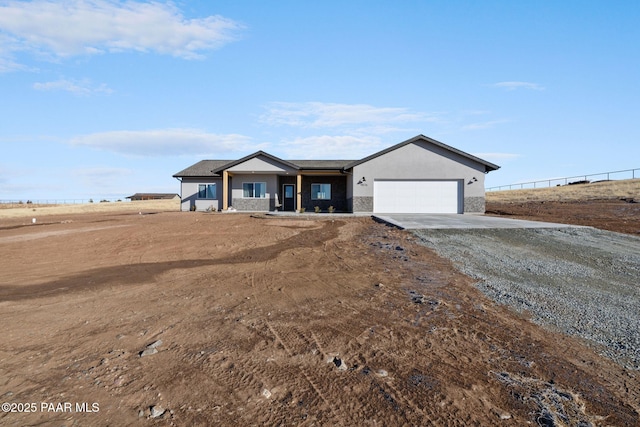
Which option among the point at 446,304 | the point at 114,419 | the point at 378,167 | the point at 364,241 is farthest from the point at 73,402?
the point at 378,167

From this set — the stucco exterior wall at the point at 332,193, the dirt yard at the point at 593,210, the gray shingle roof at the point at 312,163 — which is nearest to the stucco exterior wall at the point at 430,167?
the gray shingle roof at the point at 312,163

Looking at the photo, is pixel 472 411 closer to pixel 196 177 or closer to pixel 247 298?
pixel 247 298

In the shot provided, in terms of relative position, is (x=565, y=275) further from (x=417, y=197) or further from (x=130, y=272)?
(x=417, y=197)

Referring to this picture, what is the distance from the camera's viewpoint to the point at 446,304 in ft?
18.0

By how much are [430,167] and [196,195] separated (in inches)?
703

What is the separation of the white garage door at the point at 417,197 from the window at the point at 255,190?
856 centimetres

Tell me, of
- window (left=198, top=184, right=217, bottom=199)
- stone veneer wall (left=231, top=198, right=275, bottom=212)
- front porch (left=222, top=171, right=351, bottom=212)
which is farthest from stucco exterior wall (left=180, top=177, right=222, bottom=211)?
stone veneer wall (left=231, top=198, right=275, bottom=212)

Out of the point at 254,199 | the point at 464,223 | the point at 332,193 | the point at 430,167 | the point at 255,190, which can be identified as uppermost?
the point at 430,167

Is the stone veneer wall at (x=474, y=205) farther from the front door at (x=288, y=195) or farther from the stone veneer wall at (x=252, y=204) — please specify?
the stone veneer wall at (x=252, y=204)

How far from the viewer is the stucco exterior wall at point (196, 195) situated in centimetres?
2792

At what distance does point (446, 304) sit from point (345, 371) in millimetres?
2640

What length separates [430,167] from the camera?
2211 cm

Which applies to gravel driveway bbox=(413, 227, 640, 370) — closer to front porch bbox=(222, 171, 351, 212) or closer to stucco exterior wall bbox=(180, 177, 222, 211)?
front porch bbox=(222, 171, 351, 212)

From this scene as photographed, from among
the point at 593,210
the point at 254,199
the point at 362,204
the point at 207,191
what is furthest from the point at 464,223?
the point at 207,191
